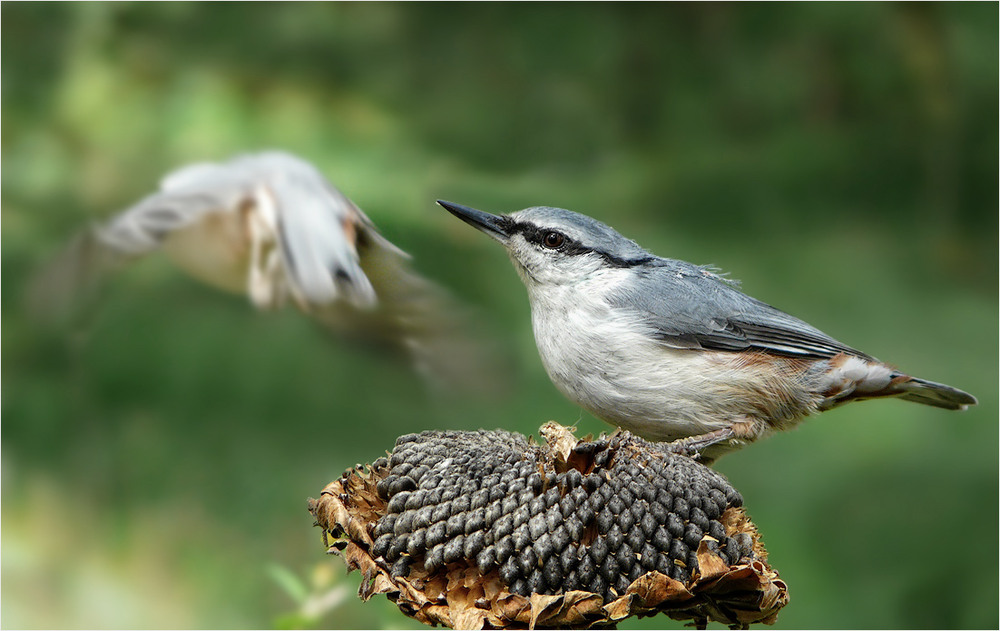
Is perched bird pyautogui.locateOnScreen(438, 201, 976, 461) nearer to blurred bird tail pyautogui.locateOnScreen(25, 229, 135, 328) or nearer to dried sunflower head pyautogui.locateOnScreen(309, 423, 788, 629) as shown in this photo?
dried sunflower head pyautogui.locateOnScreen(309, 423, 788, 629)

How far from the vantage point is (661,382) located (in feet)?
4.92

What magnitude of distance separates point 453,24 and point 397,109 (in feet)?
1.26

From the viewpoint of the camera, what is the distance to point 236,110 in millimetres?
2980

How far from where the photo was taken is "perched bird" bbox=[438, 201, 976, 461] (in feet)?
4.94

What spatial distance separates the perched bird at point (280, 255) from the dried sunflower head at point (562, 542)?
564mm

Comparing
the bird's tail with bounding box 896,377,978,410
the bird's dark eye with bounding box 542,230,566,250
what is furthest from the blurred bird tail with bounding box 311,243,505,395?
the bird's tail with bounding box 896,377,978,410

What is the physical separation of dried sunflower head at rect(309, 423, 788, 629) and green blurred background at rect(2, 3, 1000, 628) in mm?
1658

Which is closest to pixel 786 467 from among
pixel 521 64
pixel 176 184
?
pixel 521 64

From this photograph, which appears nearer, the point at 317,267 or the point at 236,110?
the point at 317,267

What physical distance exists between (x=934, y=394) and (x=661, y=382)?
597 mm

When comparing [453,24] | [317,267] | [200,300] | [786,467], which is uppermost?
[453,24]

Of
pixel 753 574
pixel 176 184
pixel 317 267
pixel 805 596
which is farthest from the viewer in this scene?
pixel 805 596

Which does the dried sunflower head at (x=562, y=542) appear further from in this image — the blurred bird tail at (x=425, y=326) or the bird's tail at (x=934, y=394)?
the bird's tail at (x=934, y=394)

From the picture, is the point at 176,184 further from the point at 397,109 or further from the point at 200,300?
the point at 397,109
